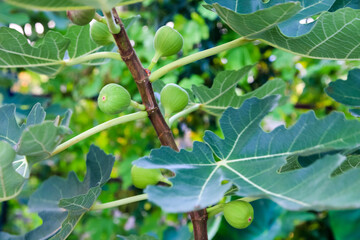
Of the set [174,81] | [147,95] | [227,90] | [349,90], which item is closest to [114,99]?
[147,95]

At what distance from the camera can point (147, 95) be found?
23.0 inches

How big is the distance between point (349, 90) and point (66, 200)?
504 millimetres

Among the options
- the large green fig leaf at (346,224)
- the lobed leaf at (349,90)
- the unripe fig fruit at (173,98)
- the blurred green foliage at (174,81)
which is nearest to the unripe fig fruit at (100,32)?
the unripe fig fruit at (173,98)

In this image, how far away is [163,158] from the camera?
19.5 inches

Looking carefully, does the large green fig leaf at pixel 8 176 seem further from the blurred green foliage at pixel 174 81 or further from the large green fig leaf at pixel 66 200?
the blurred green foliage at pixel 174 81

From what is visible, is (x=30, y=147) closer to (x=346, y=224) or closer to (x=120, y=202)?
(x=120, y=202)

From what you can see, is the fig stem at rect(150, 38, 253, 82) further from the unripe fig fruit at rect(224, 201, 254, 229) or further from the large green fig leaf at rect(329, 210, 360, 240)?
the large green fig leaf at rect(329, 210, 360, 240)

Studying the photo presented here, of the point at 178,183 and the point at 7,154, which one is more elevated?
the point at 7,154

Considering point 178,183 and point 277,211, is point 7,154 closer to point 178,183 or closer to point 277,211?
point 178,183

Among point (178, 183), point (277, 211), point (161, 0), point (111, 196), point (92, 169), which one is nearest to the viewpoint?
point (178, 183)

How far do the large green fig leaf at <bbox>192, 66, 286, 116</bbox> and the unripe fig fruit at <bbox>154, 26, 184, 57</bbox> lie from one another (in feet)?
0.47

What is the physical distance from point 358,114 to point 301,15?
0.20 metres

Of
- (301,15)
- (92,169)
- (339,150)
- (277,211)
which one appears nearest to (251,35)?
(301,15)

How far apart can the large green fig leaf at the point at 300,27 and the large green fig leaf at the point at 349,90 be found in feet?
0.18
